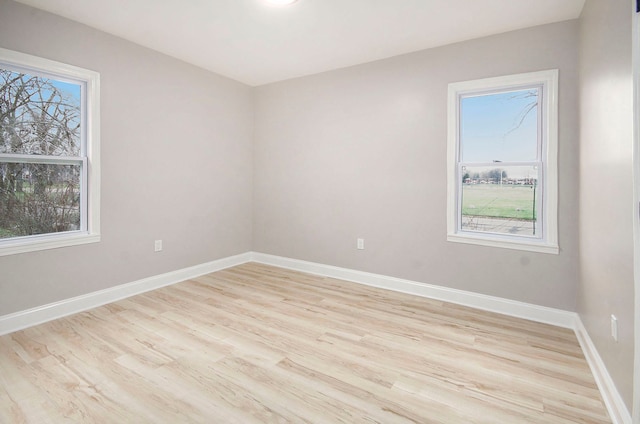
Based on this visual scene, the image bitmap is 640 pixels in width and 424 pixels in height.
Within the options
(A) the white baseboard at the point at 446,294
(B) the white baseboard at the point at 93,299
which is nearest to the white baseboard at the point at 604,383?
(A) the white baseboard at the point at 446,294

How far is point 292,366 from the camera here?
7.33 feet

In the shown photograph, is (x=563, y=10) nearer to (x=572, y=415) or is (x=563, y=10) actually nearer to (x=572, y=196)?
(x=572, y=196)

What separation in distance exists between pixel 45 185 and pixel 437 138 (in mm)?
3806

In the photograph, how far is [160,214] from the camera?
382 cm

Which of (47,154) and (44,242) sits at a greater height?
(47,154)

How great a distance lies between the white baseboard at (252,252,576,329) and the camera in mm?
2965

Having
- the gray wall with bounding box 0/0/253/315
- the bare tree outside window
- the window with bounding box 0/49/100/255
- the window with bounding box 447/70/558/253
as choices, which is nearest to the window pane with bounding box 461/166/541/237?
the window with bounding box 447/70/558/253

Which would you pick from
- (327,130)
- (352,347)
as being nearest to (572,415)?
(352,347)

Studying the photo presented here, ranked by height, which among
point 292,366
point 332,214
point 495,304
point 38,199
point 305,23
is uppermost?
point 305,23

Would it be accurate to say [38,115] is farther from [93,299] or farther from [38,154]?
[93,299]

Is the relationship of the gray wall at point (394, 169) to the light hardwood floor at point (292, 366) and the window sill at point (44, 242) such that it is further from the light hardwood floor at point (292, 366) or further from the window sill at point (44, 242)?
the window sill at point (44, 242)

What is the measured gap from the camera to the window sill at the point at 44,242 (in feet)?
8.86

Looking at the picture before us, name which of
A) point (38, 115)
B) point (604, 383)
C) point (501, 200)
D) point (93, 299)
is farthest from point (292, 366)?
point (38, 115)

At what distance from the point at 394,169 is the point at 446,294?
1.48 metres
